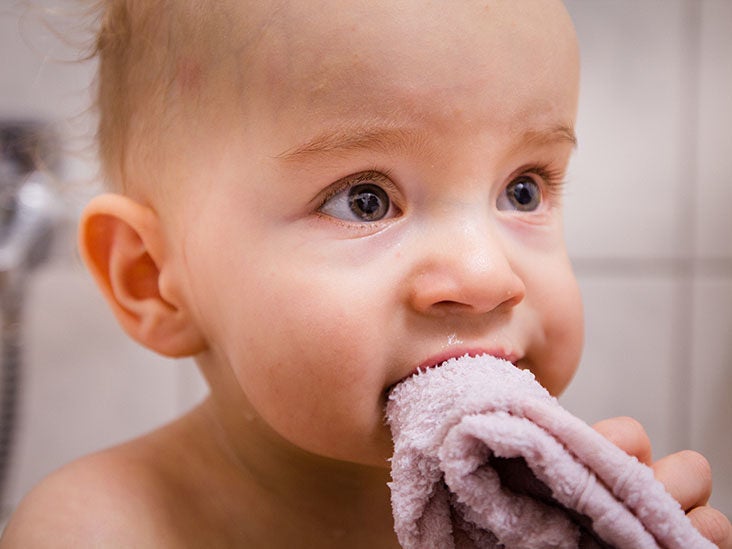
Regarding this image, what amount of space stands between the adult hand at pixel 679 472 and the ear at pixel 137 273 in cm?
36

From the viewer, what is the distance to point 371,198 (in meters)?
0.58

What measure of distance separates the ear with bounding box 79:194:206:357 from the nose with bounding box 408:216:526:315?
0.78ft

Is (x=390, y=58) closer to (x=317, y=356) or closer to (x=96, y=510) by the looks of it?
(x=317, y=356)

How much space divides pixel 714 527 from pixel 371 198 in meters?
0.34

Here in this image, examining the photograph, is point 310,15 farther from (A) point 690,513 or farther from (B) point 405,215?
(A) point 690,513

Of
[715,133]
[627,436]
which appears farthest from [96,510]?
[715,133]

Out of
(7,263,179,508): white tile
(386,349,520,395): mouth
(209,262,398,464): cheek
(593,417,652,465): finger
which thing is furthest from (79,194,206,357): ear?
(7,263,179,508): white tile

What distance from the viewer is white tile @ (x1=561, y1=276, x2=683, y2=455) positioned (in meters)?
1.27

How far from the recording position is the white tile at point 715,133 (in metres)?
1.21

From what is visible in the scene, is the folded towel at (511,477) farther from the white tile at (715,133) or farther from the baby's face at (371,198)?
the white tile at (715,133)

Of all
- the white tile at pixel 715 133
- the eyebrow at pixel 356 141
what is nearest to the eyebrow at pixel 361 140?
the eyebrow at pixel 356 141

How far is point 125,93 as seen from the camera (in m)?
0.69

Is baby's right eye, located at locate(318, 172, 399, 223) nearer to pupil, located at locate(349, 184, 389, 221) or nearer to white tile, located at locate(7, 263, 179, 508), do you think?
pupil, located at locate(349, 184, 389, 221)

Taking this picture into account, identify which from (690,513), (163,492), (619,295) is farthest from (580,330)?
(619,295)
